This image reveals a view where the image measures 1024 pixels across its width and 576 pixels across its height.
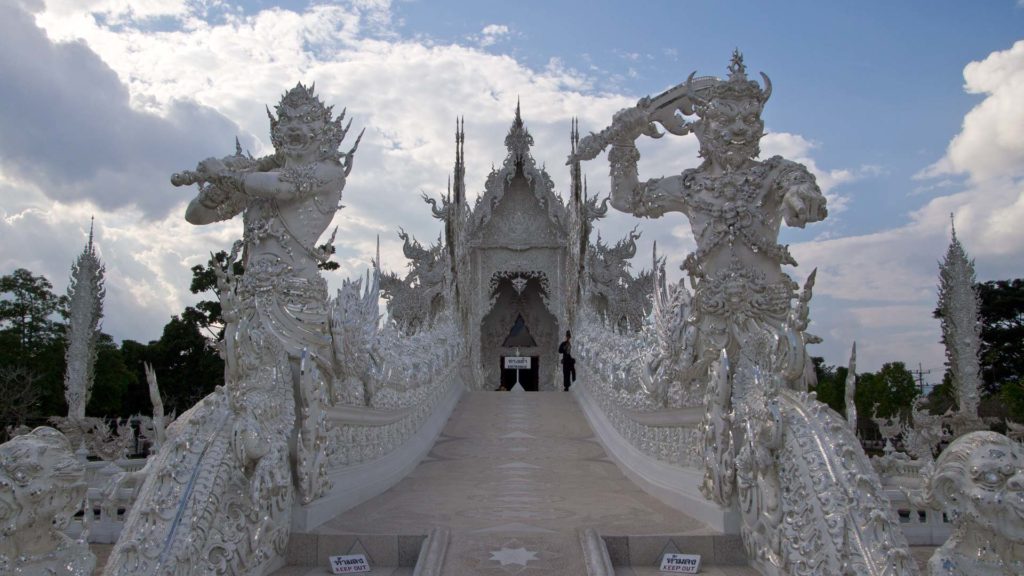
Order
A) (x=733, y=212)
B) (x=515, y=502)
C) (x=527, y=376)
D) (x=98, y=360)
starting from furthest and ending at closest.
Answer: (x=98, y=360) → (x=527, y=376) → (x=515, y=502) → (x=733, y=212)

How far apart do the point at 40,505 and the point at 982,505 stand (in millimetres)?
2728

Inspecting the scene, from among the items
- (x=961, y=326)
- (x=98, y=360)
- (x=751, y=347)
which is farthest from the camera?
(x=98, y=360)

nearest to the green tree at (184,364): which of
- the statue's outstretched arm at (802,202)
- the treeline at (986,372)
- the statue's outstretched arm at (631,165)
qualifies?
the treeline at (986,372)

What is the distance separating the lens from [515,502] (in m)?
4.98

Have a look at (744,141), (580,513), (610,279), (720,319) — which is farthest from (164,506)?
(610,279)

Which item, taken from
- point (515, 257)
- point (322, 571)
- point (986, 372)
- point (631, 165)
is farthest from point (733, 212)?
point (986, 372)

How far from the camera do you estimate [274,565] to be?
12.3ft

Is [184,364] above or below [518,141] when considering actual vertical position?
below

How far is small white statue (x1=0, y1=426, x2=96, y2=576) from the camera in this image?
2066 mm

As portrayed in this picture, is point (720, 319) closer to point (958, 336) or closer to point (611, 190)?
point (611, 190)

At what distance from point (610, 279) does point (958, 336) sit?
5.82 metres

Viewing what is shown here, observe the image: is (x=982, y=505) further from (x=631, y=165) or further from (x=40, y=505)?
(x=631, y=165)

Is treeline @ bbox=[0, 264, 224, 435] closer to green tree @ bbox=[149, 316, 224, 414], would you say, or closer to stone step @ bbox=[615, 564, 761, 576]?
green tree @ bbox=[149, 316, 224, 414]

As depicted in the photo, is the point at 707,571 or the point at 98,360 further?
the point at 98,360
